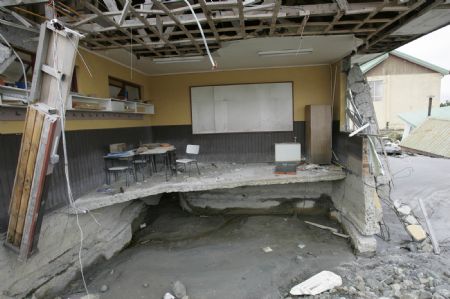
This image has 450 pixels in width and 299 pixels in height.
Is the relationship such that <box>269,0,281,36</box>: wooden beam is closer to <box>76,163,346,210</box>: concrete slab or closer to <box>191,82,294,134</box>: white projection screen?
<box>76,163,346,210</box>: concrete slab

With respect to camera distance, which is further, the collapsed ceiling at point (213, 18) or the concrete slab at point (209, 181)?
the concrete slab at point (209, 181)

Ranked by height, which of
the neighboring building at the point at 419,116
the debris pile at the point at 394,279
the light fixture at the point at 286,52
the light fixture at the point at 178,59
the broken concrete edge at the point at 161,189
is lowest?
the debris pile at the point at 394,279

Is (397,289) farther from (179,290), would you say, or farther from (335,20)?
(335,20)

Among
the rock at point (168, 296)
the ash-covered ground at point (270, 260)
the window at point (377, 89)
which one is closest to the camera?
the rock at point (168, 296)

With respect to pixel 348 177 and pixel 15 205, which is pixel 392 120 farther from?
pixel 15 205

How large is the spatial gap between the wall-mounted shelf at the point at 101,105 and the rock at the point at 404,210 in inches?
268

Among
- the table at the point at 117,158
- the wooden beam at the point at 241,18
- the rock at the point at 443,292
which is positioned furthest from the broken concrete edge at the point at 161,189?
the wooden beam at the point at 241,18

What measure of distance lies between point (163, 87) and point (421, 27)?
257 inches

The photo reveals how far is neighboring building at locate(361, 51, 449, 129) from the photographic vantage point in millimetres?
14773

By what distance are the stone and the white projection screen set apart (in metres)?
3.81

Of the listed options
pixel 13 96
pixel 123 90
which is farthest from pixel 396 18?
pixel 123 90

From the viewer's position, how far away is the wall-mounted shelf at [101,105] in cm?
430

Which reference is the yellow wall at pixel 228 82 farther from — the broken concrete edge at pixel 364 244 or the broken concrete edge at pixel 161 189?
the broken concrete edge at pixel 364 244

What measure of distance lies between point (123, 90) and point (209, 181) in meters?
3.45
